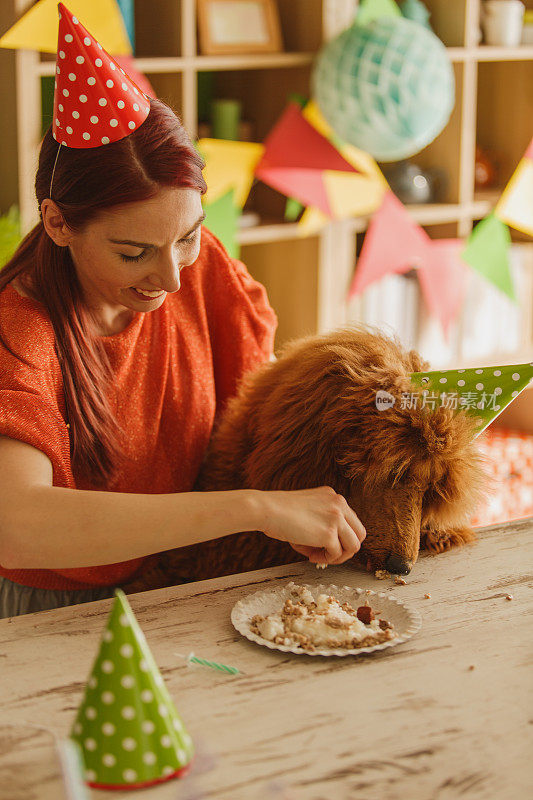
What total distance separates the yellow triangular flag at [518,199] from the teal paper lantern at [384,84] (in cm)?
65

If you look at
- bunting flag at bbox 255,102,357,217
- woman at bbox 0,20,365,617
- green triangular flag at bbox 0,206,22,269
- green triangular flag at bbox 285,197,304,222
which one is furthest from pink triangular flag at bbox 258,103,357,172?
woman at bbox 0,20,365,617

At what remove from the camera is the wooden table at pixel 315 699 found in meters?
0.76

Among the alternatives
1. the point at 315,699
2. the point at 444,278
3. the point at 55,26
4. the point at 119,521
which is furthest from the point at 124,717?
the point at 444,278

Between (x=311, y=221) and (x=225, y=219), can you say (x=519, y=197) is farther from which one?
(x=225, y=219)

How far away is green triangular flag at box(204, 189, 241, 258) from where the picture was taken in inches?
96.1

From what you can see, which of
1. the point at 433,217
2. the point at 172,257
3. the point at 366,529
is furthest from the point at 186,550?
the point at 433,217

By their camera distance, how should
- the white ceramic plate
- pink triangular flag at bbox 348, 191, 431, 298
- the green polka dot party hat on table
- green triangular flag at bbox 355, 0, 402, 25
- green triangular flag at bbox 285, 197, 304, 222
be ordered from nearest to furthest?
the green polka dot party hat on table, the white ceramic plate, green triangular flag at bbox 355, 0, 402, 25, green triangular flag at bbox 285, 197, 304, 222, pink triangular flag at bbox 348, 191, 431, 298

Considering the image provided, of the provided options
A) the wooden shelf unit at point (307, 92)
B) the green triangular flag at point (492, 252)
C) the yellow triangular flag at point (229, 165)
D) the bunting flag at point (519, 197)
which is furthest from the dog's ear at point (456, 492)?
the bunting flag at point (519, 197)

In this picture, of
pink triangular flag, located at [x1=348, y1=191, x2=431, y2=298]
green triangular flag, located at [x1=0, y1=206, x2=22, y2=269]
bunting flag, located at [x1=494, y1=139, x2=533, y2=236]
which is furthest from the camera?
bunting flag, located at [x1=494, y1=139, x2=533, y2=236]

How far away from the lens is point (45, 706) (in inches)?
33.7

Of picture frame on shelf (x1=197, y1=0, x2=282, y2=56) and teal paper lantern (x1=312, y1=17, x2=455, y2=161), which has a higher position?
picture frame on shelf (x1=197, y1=0, x2=282, y2=56)

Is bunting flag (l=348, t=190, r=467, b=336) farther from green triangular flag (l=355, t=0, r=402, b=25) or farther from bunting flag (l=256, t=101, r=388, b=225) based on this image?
green triangular flag (l=355, t=0, r=402, b=25)

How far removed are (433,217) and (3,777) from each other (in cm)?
236

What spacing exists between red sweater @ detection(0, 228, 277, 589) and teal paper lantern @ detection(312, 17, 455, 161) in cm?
98
